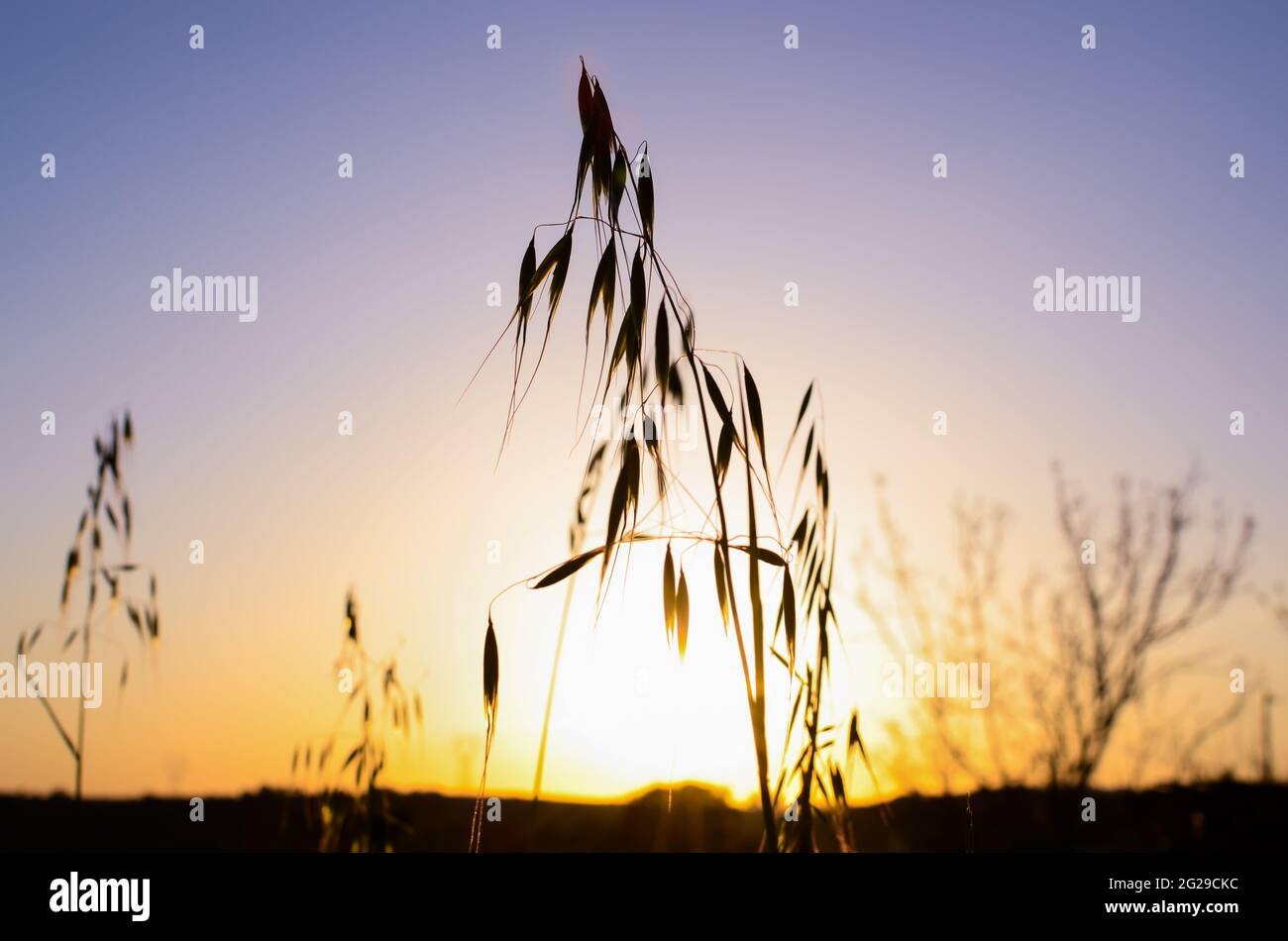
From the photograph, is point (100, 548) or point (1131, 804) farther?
point (1131, 804)

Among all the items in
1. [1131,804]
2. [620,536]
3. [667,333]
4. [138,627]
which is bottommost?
[1131,804]

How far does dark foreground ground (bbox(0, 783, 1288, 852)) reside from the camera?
1844mm

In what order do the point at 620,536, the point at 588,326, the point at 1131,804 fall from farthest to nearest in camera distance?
the point at 1131,804 < the point at 588,326 < the point at 620,536

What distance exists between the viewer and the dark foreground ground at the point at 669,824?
184 cm

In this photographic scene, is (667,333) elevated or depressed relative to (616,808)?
elevated

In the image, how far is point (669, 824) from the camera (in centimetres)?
120

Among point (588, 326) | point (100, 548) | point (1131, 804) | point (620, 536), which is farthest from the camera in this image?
point (1131, 804)
